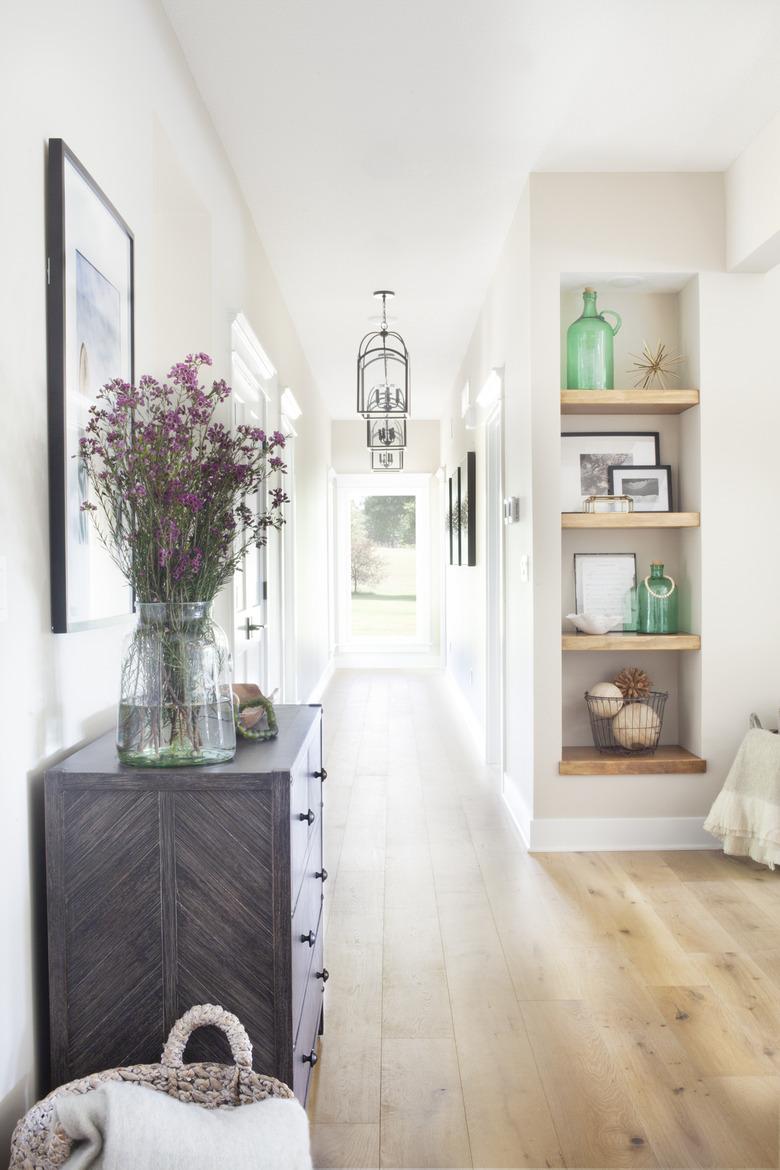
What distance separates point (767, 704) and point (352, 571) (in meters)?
7.14

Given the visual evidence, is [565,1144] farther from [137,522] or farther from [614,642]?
[614,642]

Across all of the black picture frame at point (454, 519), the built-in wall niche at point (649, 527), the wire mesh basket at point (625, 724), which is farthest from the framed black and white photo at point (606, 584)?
the black picture frame at point (454, 519)

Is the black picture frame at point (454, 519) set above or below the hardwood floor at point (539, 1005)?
above

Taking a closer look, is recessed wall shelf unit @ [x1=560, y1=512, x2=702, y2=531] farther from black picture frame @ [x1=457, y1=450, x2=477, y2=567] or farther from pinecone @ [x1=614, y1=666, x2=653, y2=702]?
black picture frame @ [x1=457, y1=450, x2=477, y2=567]

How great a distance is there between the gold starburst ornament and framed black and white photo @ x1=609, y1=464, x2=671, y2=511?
1.20 feet

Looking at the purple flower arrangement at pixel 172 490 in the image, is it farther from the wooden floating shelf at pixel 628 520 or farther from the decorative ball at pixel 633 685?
the decorative ball at pixel 633 685

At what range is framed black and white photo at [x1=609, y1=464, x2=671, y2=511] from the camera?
156 inches

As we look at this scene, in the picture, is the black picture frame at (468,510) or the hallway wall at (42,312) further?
the black picture frame at (468,510)

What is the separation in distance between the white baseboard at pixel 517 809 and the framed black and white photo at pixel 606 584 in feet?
2.97

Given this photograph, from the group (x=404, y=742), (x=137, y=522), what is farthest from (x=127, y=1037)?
(x=404, y=742)

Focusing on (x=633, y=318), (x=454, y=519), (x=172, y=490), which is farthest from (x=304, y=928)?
(x=454, y=519)

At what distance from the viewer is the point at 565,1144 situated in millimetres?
1835

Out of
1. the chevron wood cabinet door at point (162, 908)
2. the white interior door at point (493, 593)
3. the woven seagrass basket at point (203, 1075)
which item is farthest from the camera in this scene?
the white interior door at point (493, 593)

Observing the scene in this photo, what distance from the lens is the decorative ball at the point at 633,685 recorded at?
3881mm
